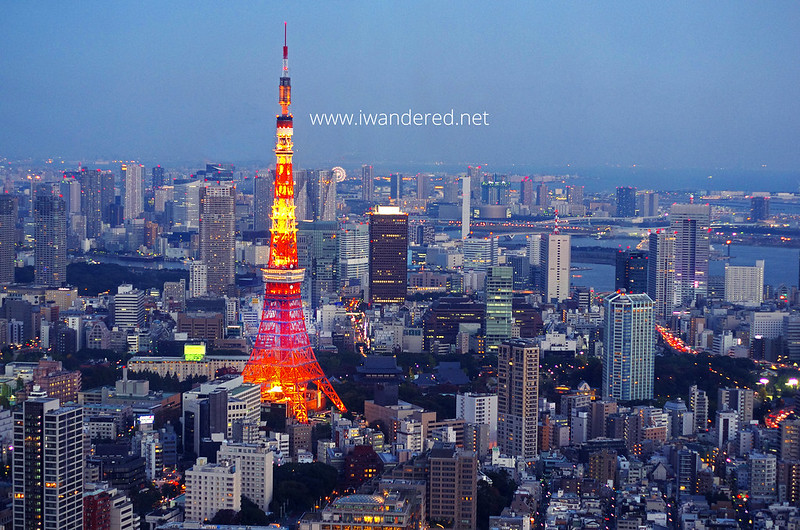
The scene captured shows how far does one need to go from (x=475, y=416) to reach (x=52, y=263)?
13.0m

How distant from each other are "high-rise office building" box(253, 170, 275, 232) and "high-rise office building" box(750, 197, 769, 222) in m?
7.78

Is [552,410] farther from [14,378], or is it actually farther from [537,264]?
[537,264]

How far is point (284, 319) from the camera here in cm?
1492

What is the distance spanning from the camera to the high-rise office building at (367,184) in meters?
20.7

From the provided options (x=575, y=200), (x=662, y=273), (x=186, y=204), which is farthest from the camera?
(x=186, y=204)

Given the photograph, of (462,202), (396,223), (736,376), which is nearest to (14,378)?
(736,376)

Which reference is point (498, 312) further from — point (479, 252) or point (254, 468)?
point (479, 252)

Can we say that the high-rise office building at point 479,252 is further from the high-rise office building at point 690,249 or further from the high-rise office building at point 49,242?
the high-rise office building at point 49,242

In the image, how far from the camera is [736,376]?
15555mm

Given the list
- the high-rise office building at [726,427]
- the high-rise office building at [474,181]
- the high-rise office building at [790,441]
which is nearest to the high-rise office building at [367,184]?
the high-rise office building at [474,181]

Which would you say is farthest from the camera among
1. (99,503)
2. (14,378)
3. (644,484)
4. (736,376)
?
(736,376)

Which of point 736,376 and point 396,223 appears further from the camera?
point 396,223

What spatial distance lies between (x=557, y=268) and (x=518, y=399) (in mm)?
12039

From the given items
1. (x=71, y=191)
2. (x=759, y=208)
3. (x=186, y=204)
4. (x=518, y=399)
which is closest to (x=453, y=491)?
(x=518, y=399)
